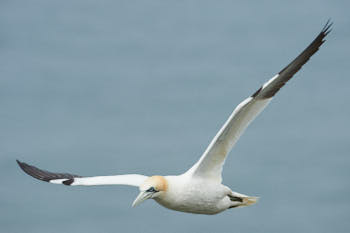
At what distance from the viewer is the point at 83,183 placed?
14742 mm

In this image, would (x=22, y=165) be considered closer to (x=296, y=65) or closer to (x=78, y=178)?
(x=78, y=178)

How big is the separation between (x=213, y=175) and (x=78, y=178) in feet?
10.6

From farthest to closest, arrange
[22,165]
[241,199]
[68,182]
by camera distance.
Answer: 1. [22,165]
2. [68,182]
3. [241,199]

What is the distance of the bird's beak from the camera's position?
12.6m

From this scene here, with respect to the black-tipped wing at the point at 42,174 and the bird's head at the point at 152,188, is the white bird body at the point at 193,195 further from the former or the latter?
the black-tipped wing at the point at 42,174

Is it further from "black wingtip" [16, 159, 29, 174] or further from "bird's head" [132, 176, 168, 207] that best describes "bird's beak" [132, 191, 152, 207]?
"black wingtip" [16, 159, 29, 174]

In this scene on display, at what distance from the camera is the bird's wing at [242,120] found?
42.4 feet

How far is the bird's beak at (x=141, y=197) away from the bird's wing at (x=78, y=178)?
1092mm

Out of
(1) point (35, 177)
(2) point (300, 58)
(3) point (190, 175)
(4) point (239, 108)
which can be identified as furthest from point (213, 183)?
(1) point (35, 177)

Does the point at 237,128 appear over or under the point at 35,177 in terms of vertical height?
under

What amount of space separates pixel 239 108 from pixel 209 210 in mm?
2219

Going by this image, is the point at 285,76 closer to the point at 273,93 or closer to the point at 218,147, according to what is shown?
the point at 273,93

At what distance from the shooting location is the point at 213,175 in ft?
44.3

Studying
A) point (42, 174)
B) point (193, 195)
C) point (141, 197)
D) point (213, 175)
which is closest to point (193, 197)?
point (193, 195)
